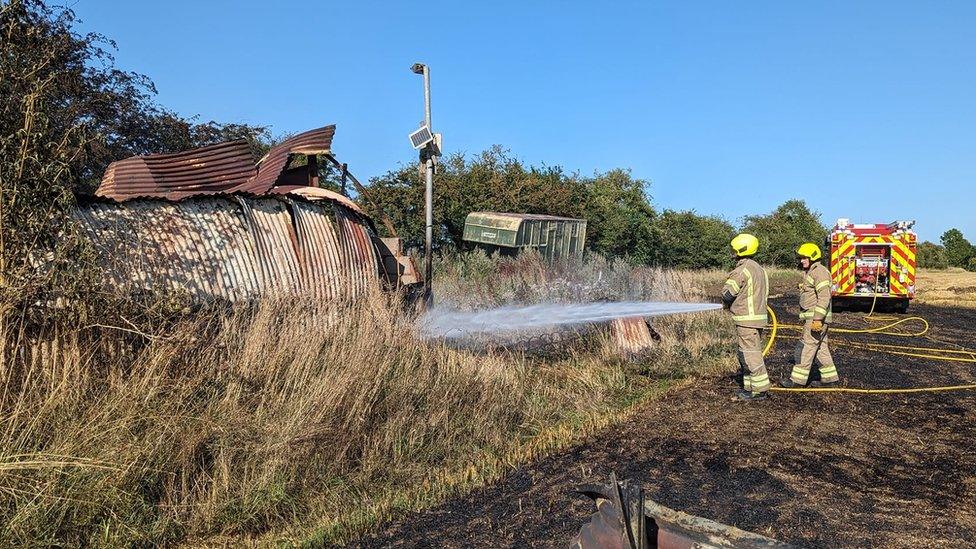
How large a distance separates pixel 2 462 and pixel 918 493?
5.49 m

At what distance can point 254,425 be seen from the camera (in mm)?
4699

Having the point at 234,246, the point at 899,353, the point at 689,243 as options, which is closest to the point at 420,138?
the point at 234,246

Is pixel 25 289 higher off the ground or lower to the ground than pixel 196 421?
higher

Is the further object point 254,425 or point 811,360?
point 811,360

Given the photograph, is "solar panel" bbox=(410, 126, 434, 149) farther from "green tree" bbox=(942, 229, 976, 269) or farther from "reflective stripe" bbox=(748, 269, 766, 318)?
"green tree" bbox=(942, 229, 976, 269)

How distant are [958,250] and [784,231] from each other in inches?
475

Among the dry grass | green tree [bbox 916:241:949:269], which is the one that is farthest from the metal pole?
green tree [bbox 916:241:949:269]

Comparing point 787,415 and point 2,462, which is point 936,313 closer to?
point 787,415

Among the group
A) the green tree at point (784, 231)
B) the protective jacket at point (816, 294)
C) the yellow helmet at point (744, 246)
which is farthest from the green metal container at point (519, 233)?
the green tree at point (784, 231)

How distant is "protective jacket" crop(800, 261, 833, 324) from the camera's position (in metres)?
8.39

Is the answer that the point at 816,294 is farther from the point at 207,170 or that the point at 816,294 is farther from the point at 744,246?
the point at 207,170

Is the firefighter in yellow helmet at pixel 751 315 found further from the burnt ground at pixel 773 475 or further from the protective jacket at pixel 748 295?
the burnt ground at pixel 773 475

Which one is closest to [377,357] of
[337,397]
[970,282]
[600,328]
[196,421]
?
[337,397]

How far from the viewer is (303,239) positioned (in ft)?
23.7
